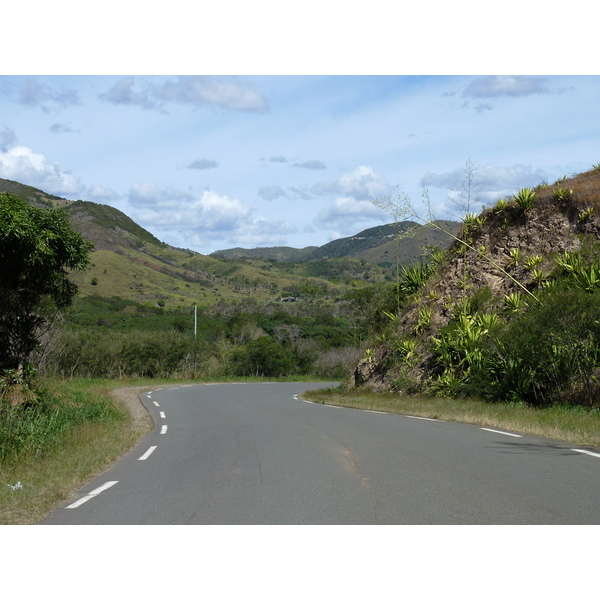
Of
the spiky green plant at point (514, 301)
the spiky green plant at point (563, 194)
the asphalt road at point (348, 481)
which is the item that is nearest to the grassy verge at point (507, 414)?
the asphalt road at point (348, 481)

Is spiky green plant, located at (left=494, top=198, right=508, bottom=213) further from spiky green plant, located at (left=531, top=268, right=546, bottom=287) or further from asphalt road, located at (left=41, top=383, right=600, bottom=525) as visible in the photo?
asphalt road, located at (left=41, top=383, right=600, bottom=525)

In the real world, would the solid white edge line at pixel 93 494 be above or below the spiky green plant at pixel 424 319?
below

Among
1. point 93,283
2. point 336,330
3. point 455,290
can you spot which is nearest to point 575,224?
point 455,290

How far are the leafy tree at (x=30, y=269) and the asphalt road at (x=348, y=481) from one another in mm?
4896

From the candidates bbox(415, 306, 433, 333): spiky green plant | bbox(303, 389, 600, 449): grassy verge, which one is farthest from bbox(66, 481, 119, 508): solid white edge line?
bbox(415, 306, 433, 333): spiky green plant

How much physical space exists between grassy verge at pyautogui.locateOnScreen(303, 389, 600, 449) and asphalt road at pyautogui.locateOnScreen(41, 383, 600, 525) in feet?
2.02

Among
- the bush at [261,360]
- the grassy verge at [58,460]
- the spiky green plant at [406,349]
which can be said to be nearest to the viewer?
Result: the grassy verge at [58,460]

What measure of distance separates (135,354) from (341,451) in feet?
176

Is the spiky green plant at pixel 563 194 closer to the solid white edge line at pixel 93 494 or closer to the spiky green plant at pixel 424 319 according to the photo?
the spiky green plant at pixel 424 319

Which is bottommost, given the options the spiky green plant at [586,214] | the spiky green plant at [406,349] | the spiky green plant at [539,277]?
the spiky green plant at [406,349]

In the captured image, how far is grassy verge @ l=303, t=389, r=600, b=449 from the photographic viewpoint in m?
11.7

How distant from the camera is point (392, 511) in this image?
6.55 metres

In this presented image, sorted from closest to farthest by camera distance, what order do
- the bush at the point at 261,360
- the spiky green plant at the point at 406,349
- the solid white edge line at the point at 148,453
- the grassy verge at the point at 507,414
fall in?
1. the solid white edge line at the point at 148,453
2. the grassy verge at the point at 507,414
3. the spiky green plant at the point at 406,349
4. the bush at the point at 261,360

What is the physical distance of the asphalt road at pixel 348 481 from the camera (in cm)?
644
